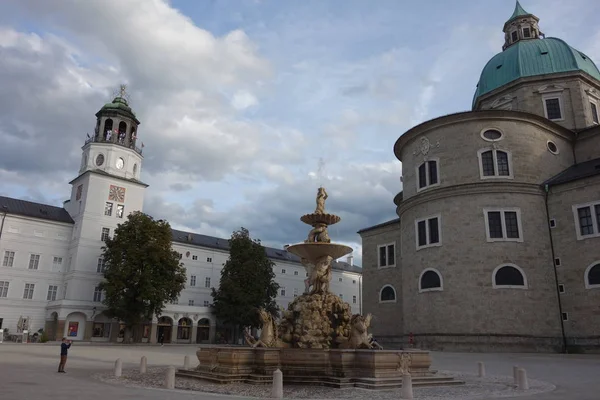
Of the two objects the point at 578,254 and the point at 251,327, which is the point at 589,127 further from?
the point at 251,327

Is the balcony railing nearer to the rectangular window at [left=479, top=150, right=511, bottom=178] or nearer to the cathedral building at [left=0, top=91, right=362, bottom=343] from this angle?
the cathedral building at [left=0, top=91, right=362, bottom=343]

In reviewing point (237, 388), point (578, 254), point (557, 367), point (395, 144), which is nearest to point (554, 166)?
point (578, 254)

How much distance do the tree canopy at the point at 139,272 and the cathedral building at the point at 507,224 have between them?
2050 cm

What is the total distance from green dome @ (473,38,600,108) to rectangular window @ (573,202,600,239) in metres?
14.8

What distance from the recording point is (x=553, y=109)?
122 ft

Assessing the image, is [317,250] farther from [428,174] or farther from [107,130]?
[107,130]

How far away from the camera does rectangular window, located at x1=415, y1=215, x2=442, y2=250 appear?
31.6 meters

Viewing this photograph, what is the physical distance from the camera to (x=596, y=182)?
27.7 metres

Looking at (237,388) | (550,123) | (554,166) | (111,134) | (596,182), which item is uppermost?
(111,134)

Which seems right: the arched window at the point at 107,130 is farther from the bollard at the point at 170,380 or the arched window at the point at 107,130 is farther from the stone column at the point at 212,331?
the bollard at the point at 170,380

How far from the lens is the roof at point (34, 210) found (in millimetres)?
48256

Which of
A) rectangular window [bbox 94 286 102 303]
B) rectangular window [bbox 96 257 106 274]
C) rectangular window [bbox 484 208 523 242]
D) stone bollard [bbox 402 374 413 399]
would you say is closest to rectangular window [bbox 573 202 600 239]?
rectangular window [bbox 484 208 523 242]

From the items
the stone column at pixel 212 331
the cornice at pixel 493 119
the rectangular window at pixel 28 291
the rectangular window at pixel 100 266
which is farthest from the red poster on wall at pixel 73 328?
the cornice at pixel 493 119

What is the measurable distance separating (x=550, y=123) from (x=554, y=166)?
123 inches
